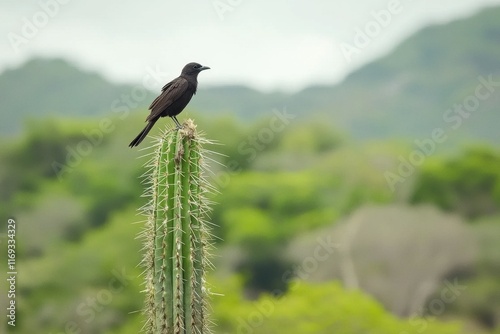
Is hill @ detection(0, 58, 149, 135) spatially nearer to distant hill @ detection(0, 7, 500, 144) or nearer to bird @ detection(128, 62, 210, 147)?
distant hill @ detection(0, 7, 500, 144)

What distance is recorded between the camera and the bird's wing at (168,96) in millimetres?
7686

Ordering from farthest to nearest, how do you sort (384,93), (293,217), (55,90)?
(384,93) → (55,90) → (293,217)

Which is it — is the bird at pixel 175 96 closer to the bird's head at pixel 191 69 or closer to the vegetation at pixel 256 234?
the bird's head at pixel 191 69

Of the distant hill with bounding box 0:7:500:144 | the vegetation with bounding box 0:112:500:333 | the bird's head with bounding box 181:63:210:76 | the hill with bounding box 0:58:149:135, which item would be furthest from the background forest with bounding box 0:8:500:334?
the bird's head with bounding box 181:63:210:76

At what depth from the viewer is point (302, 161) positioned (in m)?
46.8

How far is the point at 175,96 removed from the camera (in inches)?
307

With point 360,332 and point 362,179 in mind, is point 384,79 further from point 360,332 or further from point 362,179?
point 360,332

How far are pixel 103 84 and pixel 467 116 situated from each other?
2503 cm

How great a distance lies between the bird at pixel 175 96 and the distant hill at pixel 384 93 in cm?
4621

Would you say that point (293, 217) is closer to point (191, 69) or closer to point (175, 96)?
point (191, 69)

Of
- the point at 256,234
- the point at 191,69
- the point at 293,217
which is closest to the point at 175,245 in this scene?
the point at 191,69

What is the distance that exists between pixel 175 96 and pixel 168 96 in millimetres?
59

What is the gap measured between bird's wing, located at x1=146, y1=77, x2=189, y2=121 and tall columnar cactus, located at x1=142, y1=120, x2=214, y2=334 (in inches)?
37.1

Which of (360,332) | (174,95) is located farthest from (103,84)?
(174,95)
